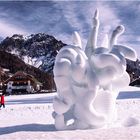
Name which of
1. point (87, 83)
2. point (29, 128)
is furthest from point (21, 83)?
point (87, 83)

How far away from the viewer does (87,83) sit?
14.8m

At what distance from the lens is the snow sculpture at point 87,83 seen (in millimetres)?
14672

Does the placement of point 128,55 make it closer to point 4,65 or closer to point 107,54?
point 107,54

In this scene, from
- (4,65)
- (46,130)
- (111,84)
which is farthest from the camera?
(4,65)

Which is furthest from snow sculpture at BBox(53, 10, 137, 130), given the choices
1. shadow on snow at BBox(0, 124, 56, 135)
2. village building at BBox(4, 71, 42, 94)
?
village building at BBox(4, 71, 42, 94)

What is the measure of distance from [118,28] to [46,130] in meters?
5.06

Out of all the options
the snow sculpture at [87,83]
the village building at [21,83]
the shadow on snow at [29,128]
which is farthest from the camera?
the village building at [21,83]

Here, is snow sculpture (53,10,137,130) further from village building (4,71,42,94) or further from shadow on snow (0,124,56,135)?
village building (4,71,42,94)

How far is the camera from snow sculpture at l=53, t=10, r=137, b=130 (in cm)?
1467

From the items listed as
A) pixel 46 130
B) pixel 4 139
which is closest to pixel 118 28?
pixel 46 130

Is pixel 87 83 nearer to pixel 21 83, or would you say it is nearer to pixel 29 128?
pixel 29 128

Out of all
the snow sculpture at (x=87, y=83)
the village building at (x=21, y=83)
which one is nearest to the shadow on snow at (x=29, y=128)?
the snow sculpture at (x=87, y=83)

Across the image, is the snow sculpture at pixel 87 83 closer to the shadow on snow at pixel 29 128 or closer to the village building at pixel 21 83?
the shadow on snow at pixel 29 128

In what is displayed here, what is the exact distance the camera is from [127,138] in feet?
39.5
